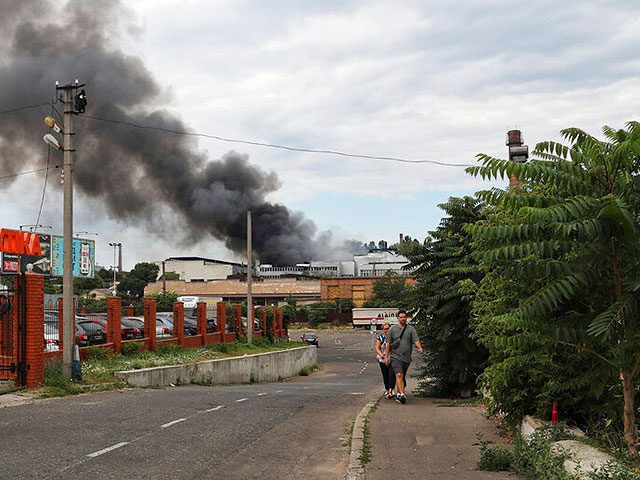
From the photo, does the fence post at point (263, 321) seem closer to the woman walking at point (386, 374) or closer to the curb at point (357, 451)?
the woman walking at point (386, 374)

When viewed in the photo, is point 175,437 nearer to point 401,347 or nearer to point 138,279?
point 401,347

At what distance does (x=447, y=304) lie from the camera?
14.1 meters

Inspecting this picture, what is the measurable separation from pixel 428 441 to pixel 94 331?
17.9 meters

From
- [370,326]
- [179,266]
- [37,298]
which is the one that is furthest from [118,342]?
[179,266]

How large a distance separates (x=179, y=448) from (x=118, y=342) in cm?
1357

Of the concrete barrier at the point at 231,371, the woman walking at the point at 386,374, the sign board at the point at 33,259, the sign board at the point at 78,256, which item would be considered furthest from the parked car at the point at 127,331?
the sign board at the point at 78,256

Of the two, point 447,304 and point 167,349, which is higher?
point 447,304

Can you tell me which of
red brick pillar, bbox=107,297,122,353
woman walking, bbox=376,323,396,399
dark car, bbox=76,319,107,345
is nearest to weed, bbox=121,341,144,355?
red brick pillar, bbox=107,297,122,353

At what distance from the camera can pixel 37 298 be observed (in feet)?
46.6

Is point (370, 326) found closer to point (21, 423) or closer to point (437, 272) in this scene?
point (437, 272)

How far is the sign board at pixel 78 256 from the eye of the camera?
225 ft

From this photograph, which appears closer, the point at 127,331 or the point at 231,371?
the point at 231,371

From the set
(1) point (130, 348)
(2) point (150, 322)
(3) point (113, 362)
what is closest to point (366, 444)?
(3) point (113, 362)

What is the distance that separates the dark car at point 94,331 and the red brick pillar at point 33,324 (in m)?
8.78
